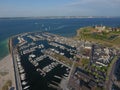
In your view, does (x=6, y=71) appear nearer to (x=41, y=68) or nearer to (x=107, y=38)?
(x=41, y=68)

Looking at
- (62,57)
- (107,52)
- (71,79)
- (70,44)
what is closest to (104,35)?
(70,44)

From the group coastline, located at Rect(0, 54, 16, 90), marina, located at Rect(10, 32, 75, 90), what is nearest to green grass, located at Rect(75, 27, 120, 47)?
marina, located at Rect(10, 32, 75, 90)

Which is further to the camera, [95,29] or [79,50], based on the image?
[95,29]

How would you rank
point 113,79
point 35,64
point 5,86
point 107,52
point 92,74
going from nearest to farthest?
point 5,86
point 113,79
point 92,74
point 35,64
point 107,52

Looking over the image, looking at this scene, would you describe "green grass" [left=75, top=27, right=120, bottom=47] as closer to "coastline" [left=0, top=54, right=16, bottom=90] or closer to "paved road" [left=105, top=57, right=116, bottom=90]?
"paved road" [left=105, top=57, right=116, bottom=90]

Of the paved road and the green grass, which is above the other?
the green grass

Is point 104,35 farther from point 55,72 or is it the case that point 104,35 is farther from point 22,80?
point 22,80

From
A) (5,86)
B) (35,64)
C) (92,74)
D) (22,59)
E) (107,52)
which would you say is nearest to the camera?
(5,86)

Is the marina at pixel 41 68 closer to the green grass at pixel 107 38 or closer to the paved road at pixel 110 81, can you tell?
the paved road at pixel 110 81
